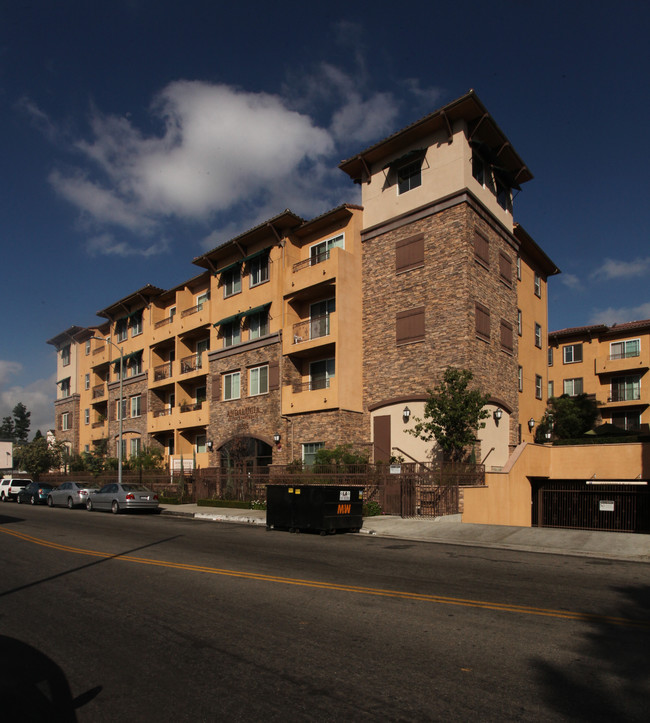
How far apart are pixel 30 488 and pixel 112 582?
2971 cm

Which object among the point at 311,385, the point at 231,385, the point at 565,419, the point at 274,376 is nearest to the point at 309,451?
the point at 311,385

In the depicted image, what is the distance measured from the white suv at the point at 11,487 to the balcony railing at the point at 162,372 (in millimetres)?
10613

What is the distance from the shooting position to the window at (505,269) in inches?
1146

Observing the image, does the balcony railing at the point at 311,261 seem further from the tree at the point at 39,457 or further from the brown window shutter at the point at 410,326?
the tree at the point at 39,457

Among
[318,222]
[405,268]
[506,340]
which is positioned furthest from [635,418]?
[318,222]

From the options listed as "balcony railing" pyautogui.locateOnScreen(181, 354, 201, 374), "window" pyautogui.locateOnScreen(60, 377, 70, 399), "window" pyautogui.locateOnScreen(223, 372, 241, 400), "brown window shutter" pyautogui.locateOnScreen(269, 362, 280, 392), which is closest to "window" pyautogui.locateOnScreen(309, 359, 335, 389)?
"brown window shutter" pyautogui.locateOnScreen(269, 362, 280, 392)

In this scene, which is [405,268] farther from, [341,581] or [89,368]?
[89,368]

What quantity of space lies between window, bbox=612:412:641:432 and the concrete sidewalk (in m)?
26.6

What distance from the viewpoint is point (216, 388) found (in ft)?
117

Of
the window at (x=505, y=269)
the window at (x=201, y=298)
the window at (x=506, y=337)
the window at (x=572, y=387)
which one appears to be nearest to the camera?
the window at (x=506, y=337)

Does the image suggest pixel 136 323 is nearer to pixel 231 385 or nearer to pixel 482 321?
pixel 231 385

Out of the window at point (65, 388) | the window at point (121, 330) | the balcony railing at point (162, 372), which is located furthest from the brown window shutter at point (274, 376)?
the window at point (65, 388)

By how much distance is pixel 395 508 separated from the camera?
854 inches

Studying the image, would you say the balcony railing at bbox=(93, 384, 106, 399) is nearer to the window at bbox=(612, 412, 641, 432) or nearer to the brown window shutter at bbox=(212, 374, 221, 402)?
the brown window shutter at bbox=(212, 374, 221, 402)
